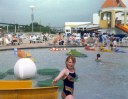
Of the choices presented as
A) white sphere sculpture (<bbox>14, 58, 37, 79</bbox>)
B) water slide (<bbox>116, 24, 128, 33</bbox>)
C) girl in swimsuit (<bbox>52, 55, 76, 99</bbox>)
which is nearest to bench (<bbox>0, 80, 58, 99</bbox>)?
girl in swimsuit (<bbox>52, 55, 76, 99</bbox>)

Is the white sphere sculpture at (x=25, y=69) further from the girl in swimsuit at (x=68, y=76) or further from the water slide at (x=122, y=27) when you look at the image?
the water slide at (x=122, y=27)

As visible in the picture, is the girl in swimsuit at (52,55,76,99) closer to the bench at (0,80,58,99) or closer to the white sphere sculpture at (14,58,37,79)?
the bench at (0,80,58,99)

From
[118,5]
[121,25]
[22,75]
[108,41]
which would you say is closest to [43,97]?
[22,75]

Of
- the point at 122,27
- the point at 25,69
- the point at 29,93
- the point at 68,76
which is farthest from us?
the point at 122,27

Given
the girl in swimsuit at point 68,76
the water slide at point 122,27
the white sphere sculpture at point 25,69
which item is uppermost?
the water slide at point 122,27

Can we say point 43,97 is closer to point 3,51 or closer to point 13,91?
point 13,91

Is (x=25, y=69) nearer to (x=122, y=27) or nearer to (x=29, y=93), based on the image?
(x=29, y=93)

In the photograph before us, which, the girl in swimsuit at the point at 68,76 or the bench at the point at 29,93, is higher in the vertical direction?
the girl in swimsuit at the point at 68,76

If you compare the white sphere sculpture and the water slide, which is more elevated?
the water slide

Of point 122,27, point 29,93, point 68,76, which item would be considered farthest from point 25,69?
point 122,27

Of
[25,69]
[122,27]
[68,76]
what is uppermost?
[122,27]

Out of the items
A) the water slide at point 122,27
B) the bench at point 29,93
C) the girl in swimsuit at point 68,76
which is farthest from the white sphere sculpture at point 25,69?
the water slide at point 122,27

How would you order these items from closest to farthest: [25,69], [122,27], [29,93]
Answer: [29,93] < [25,69] < [122,27]

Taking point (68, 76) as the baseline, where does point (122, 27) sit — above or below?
above
